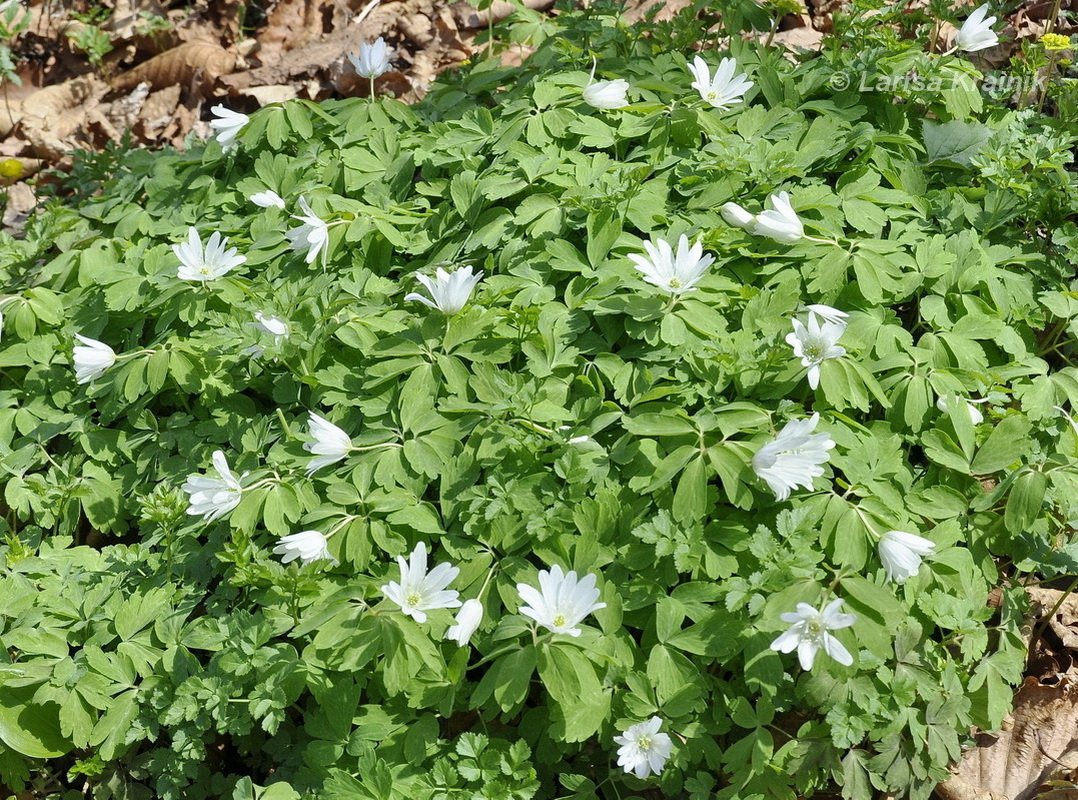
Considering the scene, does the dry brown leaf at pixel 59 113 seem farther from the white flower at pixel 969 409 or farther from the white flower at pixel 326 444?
the white flower at pixel 969 409

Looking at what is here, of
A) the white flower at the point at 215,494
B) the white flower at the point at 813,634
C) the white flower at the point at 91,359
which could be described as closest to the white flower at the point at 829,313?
the white flower at the point at 813,634

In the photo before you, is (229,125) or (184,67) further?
(184,67)

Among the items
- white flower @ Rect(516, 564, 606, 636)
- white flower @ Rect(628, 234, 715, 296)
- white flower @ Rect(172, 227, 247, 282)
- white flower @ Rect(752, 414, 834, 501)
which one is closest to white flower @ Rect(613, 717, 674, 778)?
white flower @ Rect(516, 564, 606, 636)

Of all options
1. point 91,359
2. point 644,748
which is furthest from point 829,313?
point 91,359

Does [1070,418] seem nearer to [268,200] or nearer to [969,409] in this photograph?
[969,409]

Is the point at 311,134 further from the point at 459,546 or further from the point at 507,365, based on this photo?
the point at 459,546

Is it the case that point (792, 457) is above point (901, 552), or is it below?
above

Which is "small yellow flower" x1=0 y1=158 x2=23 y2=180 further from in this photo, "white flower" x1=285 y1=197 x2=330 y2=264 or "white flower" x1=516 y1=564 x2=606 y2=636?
"white flower" x1=516 y1=564 x2=606 y2=636
